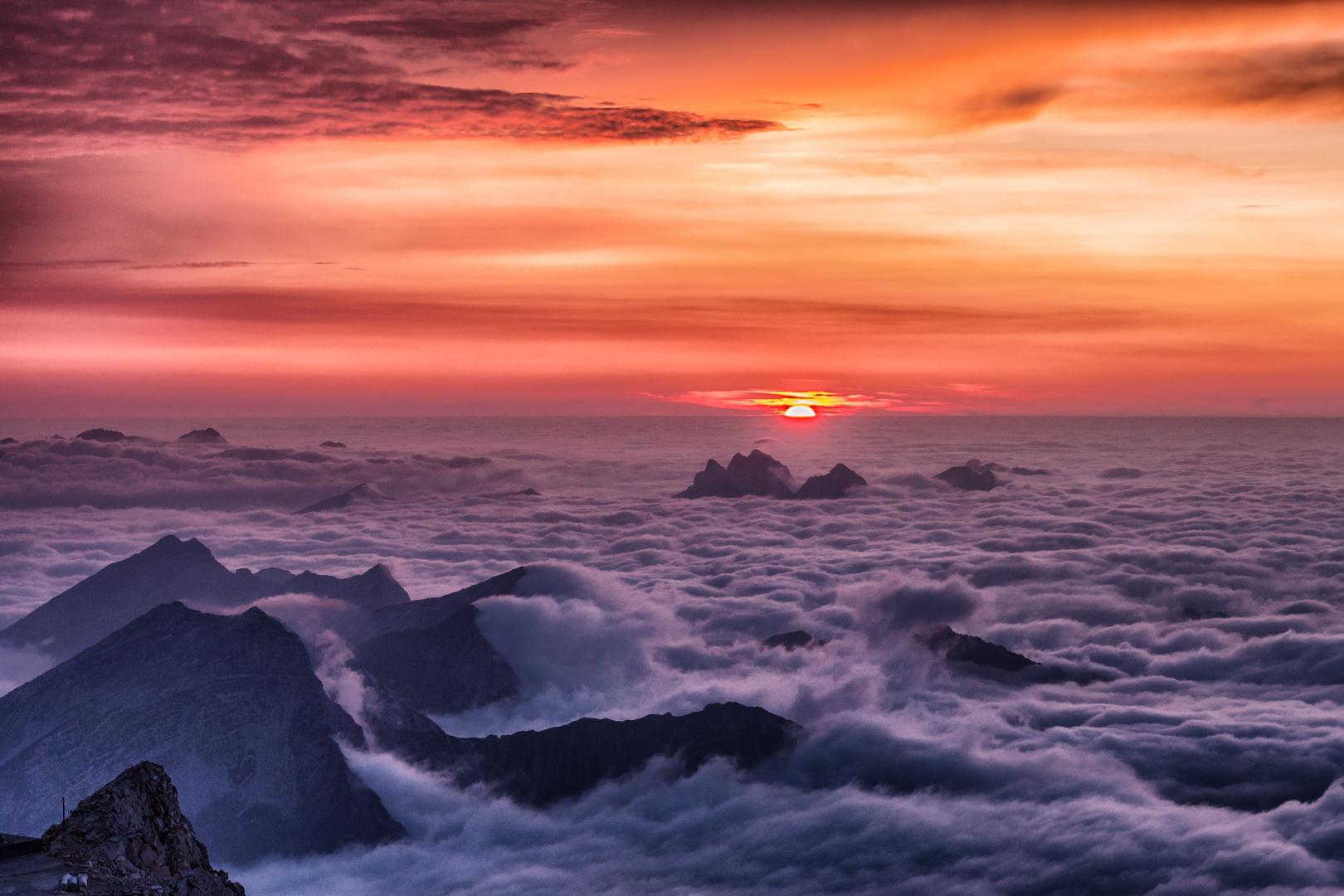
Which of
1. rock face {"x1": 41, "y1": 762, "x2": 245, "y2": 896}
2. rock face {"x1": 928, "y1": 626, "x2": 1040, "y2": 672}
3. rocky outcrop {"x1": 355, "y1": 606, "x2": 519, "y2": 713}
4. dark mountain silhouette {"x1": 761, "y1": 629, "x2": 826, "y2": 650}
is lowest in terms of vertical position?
rocky outcrop {"x1": 355, "y1": 606, "x2": 519, "y2": 713}

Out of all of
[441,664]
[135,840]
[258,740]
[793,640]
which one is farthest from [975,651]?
Result: [135,840]

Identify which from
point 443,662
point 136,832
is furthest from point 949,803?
point 136,832

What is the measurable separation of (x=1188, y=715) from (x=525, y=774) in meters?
90.3

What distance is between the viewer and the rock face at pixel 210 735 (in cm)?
12281

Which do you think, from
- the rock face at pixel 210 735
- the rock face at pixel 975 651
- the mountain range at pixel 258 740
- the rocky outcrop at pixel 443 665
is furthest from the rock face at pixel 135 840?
the rock face at pixel 975 651

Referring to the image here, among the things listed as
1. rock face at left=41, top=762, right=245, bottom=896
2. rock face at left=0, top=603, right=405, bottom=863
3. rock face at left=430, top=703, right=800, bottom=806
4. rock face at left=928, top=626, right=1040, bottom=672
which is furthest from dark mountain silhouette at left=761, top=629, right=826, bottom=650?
rock face at left=41, top=762, right=245, bottom=896

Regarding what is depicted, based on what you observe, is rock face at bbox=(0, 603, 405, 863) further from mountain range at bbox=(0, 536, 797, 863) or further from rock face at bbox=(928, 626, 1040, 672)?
rock face at bbox=(928, 626, 1040, 672)

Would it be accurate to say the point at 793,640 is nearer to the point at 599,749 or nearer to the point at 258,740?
the point at 599,749

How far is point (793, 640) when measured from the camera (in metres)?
188

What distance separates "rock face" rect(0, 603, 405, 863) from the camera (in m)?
123

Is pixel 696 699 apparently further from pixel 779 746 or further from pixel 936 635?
pixel 936 635

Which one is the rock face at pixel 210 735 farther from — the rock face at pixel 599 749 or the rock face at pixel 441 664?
the rock face at pixel 441 664

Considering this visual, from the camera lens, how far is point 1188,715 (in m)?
147

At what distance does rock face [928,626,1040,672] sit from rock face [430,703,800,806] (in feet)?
140
